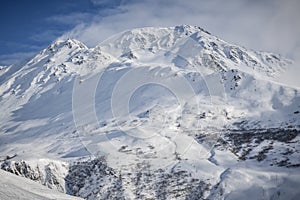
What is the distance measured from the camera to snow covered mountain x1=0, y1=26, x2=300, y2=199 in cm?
5744

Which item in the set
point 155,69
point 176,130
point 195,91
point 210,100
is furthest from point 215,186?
point 155,69

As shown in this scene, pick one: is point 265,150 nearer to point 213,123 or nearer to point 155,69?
point 213,123

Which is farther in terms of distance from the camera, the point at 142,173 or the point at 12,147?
the point at 12,147

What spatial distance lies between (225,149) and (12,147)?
262 feet

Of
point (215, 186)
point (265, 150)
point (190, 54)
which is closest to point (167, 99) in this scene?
point (265, 150)

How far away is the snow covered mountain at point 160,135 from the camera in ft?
188

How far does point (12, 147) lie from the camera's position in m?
112

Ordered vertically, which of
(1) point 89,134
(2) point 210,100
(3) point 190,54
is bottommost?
(1) point 89,134

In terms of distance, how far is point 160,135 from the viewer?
84.6m

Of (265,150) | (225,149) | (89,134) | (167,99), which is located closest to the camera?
(265,150)

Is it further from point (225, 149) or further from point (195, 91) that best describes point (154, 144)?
point (195, 91)

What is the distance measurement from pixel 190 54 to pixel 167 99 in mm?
82943

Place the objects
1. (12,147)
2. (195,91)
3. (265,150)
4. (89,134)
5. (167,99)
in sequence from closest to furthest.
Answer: (265,150) → (89,134) → (12,147) → (167,99) → (195,91)

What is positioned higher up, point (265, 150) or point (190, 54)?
point (190, 54)
